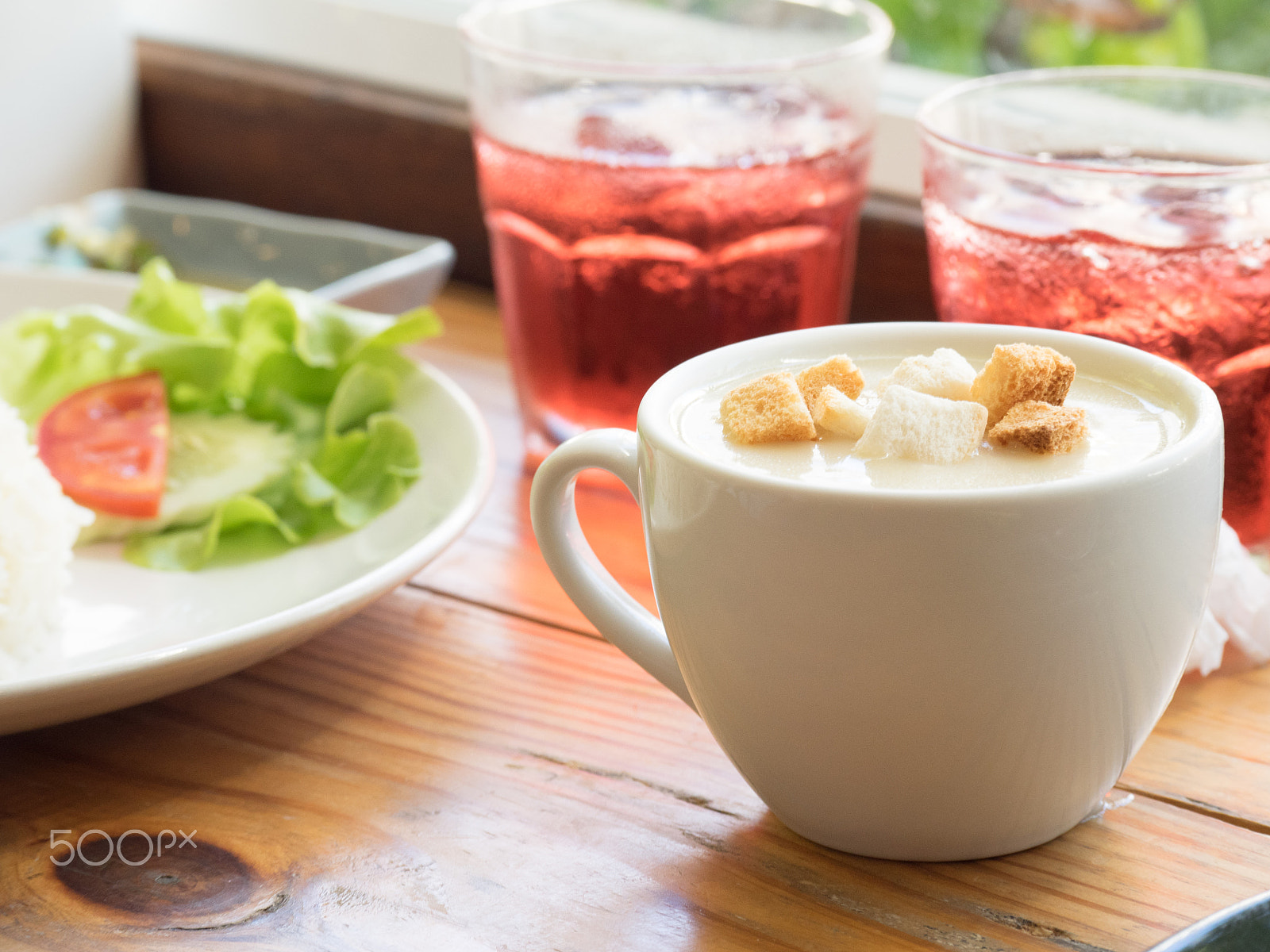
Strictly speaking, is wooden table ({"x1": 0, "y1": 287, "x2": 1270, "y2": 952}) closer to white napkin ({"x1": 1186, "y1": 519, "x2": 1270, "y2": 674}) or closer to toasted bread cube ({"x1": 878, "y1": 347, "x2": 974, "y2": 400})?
white napkin ({"x1": 1186, "y1": 519, "x2": 1270, "y2": 674})

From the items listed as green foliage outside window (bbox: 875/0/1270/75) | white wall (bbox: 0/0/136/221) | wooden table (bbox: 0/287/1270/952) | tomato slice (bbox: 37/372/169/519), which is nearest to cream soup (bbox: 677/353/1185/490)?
wooden table (bbox: 0/287/1270/952)

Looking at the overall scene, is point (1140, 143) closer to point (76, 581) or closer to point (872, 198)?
point (872, 198)

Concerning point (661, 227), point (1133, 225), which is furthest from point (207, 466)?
point (1133, 225)

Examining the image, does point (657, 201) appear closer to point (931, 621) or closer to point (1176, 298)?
point (1176, 298)

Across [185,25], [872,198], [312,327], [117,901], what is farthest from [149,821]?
[185,25]

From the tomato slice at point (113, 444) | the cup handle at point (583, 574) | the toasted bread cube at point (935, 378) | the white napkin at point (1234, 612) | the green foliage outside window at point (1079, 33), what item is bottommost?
the tomato slice at point (113, 444)

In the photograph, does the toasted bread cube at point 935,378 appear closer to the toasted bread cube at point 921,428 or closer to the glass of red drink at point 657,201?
the toasted bread cube at point 921,428

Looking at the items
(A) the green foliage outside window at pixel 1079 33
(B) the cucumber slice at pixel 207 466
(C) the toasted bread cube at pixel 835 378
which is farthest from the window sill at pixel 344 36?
(C) the toasted bread cube at pixel 835 378
